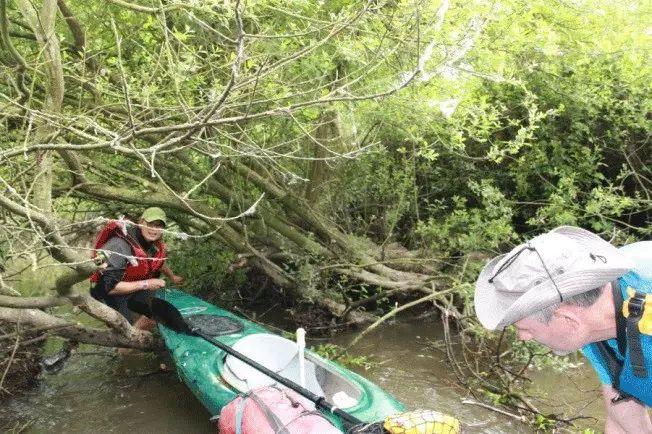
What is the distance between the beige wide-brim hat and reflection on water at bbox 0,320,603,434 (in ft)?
9.89

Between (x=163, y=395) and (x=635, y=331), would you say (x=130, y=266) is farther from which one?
(x=635, y=331)

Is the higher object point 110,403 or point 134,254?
point 134,254

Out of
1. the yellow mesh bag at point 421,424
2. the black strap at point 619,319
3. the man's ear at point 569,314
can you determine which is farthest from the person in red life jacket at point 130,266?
the black strap at point 619,319

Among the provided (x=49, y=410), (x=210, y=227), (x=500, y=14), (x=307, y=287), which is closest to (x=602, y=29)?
(x=500, y=14)

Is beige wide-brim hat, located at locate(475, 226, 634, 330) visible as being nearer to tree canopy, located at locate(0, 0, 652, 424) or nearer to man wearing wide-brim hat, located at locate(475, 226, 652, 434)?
man wearing wide-brim hat, located at locate(475, 226, 652, 434)

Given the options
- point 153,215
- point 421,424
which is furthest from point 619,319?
point 153,215

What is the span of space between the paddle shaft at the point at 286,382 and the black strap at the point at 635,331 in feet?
5.49

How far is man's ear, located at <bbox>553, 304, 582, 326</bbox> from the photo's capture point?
1853 mm

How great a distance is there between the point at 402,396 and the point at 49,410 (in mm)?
3337

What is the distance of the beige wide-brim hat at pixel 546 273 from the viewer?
5.91 feet

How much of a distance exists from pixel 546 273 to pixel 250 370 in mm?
3550

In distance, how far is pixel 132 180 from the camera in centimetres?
642

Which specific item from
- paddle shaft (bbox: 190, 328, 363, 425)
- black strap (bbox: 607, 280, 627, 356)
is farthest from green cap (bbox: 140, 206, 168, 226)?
black strap (bbox: 607, 280, 627, 356)

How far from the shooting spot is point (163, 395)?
18.2 feet
